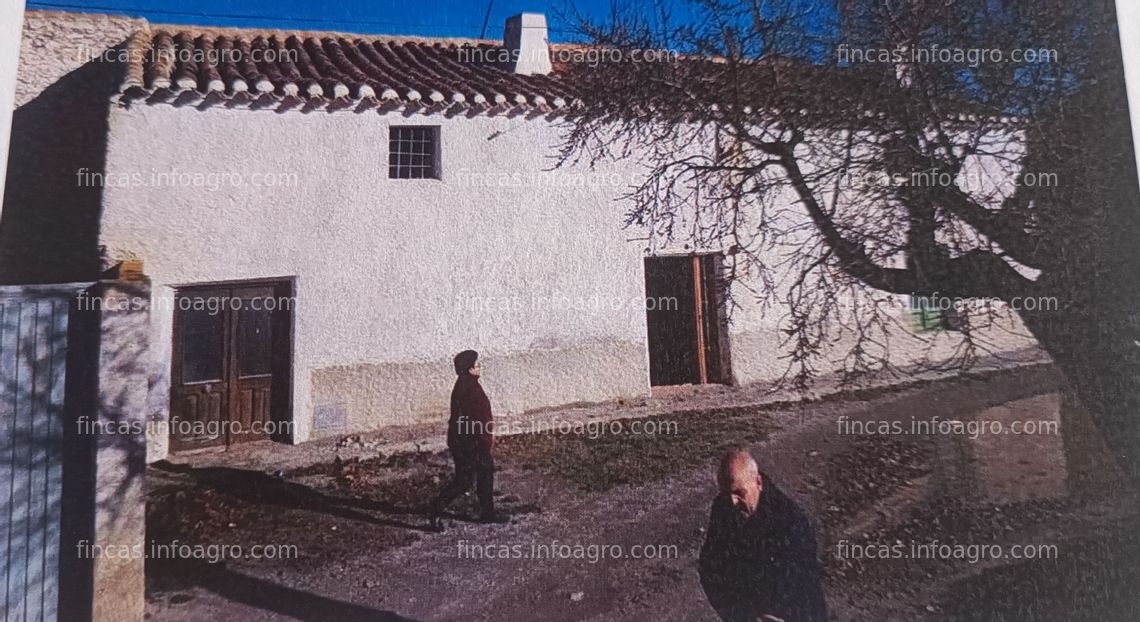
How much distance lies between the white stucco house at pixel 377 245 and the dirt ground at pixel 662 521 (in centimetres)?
15

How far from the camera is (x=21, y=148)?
59.1 inches

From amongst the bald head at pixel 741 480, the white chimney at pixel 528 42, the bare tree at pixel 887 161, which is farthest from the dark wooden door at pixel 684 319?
the white chimney at pixel 528 42

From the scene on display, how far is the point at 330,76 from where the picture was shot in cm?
167

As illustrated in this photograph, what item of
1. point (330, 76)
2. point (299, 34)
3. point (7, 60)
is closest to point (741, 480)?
point (330, 76)

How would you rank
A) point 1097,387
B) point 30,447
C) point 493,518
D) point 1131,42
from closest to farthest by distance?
point 30,447
point 493,518
point 1097,387
point 1131,42

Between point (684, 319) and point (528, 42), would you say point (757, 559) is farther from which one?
point (528, 42)

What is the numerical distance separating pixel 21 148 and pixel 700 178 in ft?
6.24

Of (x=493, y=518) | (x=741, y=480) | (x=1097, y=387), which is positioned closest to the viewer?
(x=493, y=518)

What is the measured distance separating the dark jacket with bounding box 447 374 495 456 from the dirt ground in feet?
0.16

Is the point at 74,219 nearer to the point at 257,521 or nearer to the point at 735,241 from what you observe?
the point at 257,521

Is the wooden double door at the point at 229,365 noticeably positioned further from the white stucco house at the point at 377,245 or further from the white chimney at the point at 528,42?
the white chimney at the point at 528,42

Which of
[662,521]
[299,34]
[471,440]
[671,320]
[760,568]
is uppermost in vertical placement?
[299,34]

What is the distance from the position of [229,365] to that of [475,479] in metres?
0.73

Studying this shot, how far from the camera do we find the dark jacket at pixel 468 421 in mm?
1604
